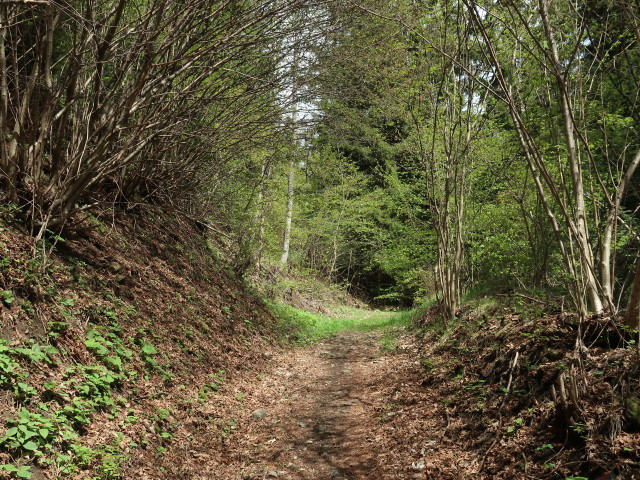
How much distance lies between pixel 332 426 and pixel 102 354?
264 centimetres

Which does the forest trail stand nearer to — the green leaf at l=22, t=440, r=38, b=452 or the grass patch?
the green leaf at l=22, t=440, r=38, b=452

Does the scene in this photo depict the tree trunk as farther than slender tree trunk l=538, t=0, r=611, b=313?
No

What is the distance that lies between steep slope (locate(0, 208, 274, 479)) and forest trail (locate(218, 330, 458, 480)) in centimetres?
55

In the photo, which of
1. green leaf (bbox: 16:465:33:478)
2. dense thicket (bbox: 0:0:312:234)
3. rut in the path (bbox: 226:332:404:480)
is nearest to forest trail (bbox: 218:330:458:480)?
rut in the path (bbox: 226:332:404:480)

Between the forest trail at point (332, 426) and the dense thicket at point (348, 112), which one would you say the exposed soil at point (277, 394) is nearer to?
the forest trail at point (332, 426)

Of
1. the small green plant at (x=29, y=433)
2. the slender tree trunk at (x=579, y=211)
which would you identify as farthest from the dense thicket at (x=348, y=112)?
the small green plant at (x=29, y=433)

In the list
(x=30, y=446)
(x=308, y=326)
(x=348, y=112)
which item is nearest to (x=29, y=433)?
(x=30, y=446)

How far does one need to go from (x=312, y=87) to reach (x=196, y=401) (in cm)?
494

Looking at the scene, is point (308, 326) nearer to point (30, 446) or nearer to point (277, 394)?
point (277, 394)

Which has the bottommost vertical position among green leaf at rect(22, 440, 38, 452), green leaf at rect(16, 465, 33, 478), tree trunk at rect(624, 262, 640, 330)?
green leaf at rect(16, 465, 33, 478)

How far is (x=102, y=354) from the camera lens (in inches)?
162

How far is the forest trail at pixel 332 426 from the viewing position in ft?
12.2

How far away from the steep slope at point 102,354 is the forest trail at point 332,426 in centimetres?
55

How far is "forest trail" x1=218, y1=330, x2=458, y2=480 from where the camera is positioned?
12.2ft
